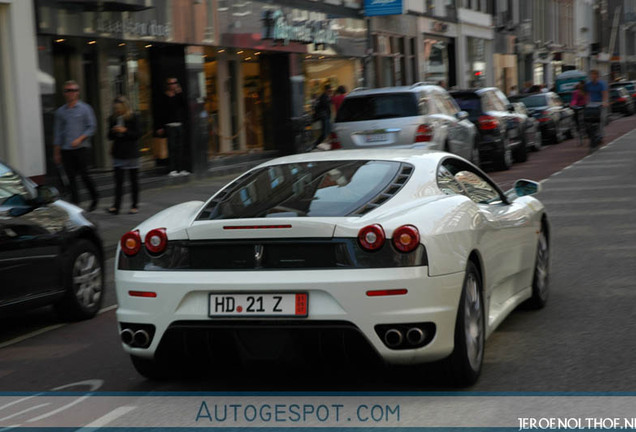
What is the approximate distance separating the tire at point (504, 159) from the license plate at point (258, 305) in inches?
684

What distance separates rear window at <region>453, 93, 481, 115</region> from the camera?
22766 mm

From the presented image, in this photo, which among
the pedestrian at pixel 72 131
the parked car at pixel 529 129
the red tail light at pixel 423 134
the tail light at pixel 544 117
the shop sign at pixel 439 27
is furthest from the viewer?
the shop sign at pixel 439 27

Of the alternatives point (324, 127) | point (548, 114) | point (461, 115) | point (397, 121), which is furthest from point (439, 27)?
point (397, 121)

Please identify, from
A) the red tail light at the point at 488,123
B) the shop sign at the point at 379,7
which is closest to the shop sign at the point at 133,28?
the red tail light at the point at 488,123

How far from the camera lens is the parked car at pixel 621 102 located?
51281 mm

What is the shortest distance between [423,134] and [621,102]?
35539 millimetres

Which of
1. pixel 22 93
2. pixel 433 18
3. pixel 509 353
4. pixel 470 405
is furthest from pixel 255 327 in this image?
pixel 433 18

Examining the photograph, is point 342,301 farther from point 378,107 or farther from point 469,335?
point 378,107

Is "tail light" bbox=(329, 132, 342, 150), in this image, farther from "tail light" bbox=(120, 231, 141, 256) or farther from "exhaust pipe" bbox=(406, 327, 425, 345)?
"exhaust pipe" bbox=(406, 327, 425, 345)

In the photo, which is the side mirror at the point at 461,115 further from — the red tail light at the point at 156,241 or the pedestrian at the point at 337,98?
the red tail light at the point at 156,241

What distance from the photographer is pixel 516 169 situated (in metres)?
22.4

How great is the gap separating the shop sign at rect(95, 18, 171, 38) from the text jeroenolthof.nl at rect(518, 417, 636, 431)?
15.8 metres

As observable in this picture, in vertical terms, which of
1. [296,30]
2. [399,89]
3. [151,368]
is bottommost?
[151,368]

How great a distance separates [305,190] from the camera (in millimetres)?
6016
